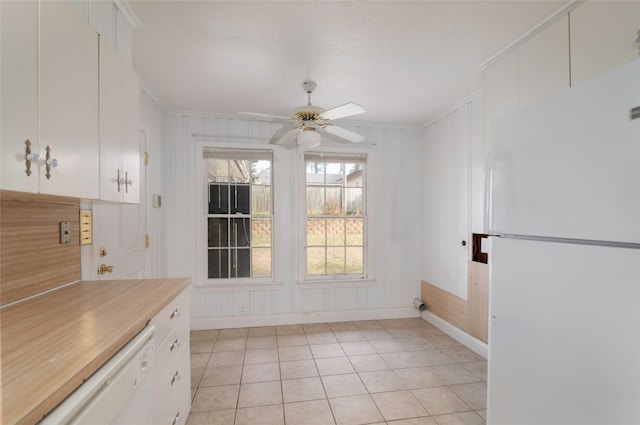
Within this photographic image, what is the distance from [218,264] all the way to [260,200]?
3.11ft

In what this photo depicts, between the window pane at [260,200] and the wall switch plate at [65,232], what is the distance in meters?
2.11

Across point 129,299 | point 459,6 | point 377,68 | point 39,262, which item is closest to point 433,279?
point 377,68

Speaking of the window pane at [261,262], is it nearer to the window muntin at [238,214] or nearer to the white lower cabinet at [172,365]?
the window muntin at [238,214]

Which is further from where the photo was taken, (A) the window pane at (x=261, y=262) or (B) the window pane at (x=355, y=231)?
(B) the window pane at (x=355, y=231)

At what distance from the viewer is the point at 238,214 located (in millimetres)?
3623

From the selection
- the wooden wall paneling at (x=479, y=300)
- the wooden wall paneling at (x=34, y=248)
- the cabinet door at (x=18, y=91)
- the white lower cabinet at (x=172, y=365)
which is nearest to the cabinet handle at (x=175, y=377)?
the white lower cabinet at (x=172, y=365)

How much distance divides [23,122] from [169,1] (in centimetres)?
119

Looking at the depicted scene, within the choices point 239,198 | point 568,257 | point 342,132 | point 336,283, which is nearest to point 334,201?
point 336,283

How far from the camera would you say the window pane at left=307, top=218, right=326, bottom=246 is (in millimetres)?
3765

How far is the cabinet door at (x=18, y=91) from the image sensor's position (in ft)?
2.85

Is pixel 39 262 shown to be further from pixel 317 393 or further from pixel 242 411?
pixel 317 393

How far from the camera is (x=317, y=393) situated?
89.4 inches

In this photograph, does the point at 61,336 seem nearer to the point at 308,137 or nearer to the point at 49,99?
the point at 49,99

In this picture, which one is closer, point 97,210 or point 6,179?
point 6,179
